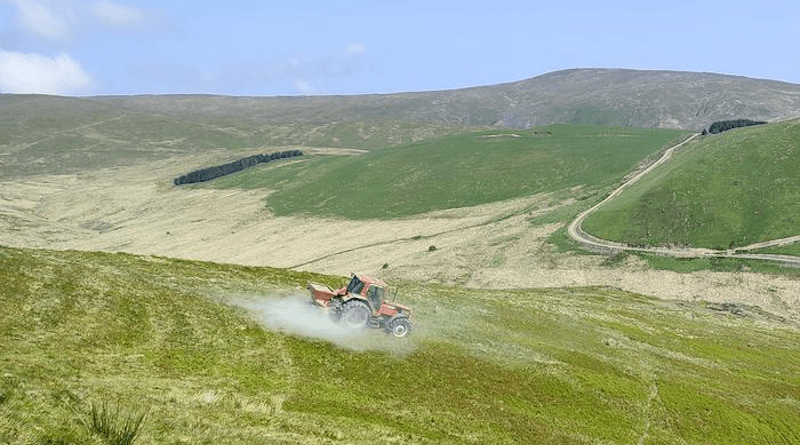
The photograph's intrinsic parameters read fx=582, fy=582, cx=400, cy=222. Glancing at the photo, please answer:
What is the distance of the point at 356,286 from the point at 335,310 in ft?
5.92

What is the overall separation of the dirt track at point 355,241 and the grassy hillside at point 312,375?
38.4 meters

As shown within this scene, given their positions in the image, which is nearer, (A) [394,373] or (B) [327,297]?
(A) [394,373]

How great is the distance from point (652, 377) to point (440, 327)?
12450mm

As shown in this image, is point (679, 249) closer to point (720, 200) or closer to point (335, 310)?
point (720, 200)

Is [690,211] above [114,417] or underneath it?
underneath

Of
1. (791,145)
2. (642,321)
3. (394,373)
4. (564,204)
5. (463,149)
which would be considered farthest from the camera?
(463,149)

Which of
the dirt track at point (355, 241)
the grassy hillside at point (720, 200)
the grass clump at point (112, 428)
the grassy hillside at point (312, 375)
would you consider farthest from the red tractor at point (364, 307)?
the grassy hillside at point (720, 200)

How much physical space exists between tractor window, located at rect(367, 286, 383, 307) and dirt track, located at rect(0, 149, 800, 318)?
174ft

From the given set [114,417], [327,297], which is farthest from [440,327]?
[114,417]

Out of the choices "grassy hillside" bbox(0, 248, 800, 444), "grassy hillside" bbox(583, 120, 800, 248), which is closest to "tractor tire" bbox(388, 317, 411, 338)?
"grassy hillside" bbox(0, 248, 800, 444)

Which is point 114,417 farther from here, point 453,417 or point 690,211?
point 690,211

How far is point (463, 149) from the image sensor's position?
179 metres

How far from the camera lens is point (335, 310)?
3089 centimetres

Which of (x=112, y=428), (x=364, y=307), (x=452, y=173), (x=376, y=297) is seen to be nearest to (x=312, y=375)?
(x=364, y=307)
